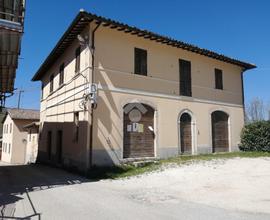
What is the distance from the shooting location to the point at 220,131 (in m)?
17.5

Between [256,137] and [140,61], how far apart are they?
369 inches

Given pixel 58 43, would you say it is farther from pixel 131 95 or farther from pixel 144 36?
pixel 131 95

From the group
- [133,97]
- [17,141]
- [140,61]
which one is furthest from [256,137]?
[17,141]

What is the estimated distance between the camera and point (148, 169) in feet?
38.1

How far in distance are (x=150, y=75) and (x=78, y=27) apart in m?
4.25

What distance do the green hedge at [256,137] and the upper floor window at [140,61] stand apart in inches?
341

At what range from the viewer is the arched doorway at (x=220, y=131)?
675 inches

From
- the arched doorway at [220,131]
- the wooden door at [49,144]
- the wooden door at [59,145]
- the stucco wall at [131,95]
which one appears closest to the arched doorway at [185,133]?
the stucco wall at [131,95]

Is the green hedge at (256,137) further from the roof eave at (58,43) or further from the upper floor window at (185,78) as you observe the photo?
the roof eave at (58,43)

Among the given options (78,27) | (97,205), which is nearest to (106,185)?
(97,205)

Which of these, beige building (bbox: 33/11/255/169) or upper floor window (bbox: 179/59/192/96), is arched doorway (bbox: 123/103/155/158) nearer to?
beige building (bbox: 33/11/255/169)

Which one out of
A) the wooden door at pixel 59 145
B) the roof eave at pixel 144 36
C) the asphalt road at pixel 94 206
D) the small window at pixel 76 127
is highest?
the roof eave at pixel 144 36

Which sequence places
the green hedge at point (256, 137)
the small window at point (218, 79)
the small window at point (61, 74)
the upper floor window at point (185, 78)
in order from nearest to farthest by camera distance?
the upper floor window at point (185, 78)
the small window at point (61, 74)
the green hedge at point (256, 137)
the small window at point (218, 79)

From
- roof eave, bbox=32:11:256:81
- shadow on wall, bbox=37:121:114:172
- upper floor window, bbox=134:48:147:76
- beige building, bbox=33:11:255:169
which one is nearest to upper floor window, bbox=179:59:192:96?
beige building, bbox=33:11:255:169
